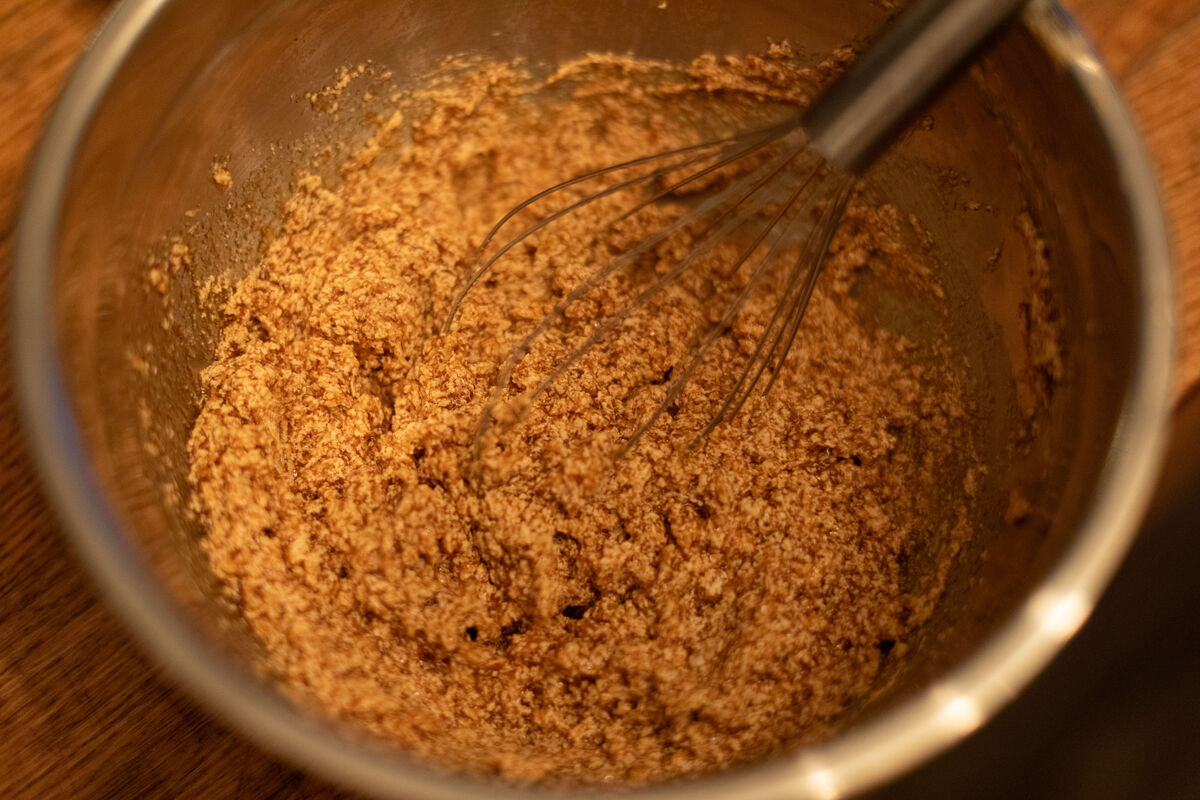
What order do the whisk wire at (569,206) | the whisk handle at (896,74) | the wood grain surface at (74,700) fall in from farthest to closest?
1. the whisk wire at (569,206)
2. the wood grain surface at (74,700)
3. the whisk handle at (896,74)

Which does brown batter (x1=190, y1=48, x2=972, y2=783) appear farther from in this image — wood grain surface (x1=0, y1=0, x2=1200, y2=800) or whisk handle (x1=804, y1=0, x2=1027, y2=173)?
whisk handle (x1=804, y1=0, x2=1027, y2=173)

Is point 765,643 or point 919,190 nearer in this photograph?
point 765,643

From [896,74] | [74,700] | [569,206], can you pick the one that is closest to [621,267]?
[569,206]

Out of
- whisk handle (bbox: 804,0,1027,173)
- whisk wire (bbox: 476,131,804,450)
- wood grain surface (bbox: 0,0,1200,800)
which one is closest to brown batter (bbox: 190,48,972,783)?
whisk wire (bbox: 476,131,804,450)

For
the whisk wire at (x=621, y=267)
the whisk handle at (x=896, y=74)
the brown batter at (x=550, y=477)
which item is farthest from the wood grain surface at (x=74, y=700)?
the whisk handle at (x=896, y=74)

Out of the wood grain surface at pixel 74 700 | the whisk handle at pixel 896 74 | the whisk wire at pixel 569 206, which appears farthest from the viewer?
the whisk wire at pixel 569 206

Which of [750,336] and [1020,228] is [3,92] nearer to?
[750,336]

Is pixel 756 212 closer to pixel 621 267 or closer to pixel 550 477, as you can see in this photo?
pixel 621 267

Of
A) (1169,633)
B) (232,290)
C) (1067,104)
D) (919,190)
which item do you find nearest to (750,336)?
(919,190)

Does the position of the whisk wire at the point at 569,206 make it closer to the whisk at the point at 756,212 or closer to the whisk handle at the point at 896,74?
the whisk at the point at 756,212
